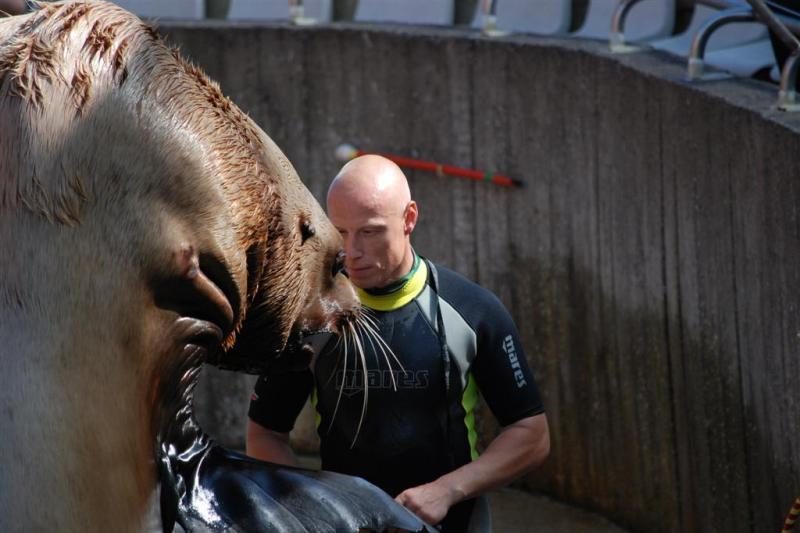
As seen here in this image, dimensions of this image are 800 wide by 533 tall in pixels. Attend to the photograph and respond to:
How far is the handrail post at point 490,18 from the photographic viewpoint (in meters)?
6.25

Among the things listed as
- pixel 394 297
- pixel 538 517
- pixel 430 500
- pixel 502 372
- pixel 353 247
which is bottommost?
pixel 538 517

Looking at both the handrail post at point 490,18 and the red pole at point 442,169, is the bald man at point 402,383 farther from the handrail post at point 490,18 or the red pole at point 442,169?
the handrail post at point 490,18

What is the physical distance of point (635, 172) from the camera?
18.2 ft

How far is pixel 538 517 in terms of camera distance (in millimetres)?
6359

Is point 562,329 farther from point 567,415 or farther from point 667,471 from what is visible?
point 667,471

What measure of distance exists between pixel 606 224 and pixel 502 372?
2087 millimetres

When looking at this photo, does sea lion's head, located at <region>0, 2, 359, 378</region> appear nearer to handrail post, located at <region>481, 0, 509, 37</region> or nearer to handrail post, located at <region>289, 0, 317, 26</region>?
handrail post, located at <region>481, 0, 509, 37</region>

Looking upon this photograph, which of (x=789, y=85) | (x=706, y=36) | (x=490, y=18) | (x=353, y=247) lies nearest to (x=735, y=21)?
(x=706, y=36)

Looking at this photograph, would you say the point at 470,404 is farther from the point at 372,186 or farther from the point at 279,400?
the point at 372,186

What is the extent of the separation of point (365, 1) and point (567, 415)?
90.6 inches

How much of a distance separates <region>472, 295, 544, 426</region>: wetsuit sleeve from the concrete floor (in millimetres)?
2378

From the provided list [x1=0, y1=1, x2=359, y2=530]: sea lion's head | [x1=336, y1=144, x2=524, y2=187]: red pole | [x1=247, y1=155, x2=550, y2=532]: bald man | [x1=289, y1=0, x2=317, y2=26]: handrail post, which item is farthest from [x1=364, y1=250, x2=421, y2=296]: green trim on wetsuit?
[x1=289, y1=0, x2=317, y2=26]: handrail post

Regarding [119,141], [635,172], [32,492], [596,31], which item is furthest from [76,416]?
[596,31]

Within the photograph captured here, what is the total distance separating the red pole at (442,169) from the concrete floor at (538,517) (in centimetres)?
143
